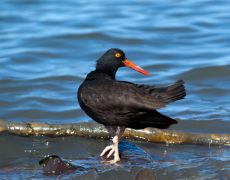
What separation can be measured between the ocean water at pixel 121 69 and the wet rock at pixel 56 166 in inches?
6.2

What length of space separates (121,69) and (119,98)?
5.38 metres

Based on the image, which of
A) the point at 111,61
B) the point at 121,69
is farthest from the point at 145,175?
the point at 121,69

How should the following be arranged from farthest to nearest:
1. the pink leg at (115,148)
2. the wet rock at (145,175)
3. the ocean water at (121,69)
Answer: the ocean water at (121,69), the pink leg at (115,148), the wet rock at (145,175)

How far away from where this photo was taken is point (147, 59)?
13508mm

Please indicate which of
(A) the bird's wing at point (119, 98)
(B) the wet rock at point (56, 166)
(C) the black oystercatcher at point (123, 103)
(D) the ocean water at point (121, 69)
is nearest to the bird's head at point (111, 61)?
(C) the black oystercatcher at point (123, 103)

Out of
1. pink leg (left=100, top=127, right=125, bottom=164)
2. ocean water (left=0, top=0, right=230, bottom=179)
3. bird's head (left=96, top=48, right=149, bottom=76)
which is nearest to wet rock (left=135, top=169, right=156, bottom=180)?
ocean water (left=0, top=0, right=230, bottom=179)

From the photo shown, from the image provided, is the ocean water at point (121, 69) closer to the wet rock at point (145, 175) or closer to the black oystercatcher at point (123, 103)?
the wet rock at point (145, 175)

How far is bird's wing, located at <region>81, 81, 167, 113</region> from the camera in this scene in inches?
283

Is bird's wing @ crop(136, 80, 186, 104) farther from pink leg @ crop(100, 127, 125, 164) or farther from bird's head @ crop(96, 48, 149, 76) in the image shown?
bird's head @ crop(96, 48, 149, 76)

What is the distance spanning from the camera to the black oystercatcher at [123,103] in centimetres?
718

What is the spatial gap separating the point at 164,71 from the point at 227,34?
3.28 m

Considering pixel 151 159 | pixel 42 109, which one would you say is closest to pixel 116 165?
pixel 151 159

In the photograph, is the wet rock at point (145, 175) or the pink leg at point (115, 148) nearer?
the wet rock at point (145, 175)

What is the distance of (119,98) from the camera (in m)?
7.28
